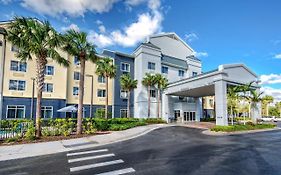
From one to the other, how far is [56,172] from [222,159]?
7994 millimetres

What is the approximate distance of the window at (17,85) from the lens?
93.2ft

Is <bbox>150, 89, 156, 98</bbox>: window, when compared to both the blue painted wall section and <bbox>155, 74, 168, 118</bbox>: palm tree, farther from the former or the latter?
the blue painted wall section

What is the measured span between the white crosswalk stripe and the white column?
1766 cm

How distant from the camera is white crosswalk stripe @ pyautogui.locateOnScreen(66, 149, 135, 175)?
7926 millimetres

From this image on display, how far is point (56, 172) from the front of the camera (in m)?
7.86

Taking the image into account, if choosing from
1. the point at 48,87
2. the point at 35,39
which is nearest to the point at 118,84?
the point at 48,87

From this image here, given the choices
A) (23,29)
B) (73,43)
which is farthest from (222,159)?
(23,29)

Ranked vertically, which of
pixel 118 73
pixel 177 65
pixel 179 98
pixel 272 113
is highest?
pixel 177 65

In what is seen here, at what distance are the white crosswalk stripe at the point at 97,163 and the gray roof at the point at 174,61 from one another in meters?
31.3

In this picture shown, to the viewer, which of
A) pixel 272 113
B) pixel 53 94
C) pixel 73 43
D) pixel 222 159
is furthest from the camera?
pixel 272 113

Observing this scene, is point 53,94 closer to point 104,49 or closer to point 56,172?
point 104,49

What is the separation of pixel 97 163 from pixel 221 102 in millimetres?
19584

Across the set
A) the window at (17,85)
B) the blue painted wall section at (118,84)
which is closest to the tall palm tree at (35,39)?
the window at (17,85)

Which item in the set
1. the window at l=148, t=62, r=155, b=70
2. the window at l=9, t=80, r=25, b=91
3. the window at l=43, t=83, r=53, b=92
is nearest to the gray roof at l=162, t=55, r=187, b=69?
the window at l=148, t=62, r=155, b=70
